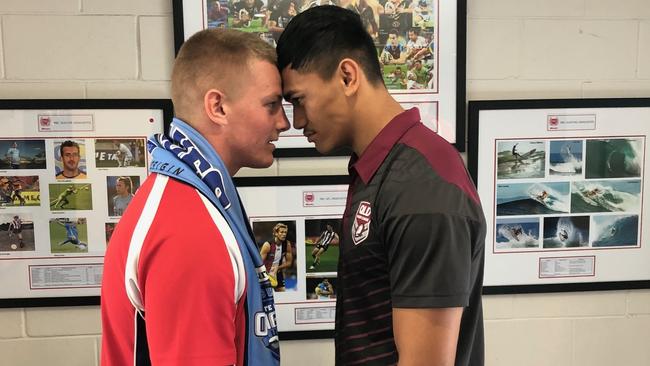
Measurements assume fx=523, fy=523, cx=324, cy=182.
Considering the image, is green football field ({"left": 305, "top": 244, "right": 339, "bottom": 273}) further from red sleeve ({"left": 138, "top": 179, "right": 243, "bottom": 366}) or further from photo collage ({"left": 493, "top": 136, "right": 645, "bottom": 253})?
red sleeve ({"left": 138, "top": 179, "right": 243, "bottom": 366})

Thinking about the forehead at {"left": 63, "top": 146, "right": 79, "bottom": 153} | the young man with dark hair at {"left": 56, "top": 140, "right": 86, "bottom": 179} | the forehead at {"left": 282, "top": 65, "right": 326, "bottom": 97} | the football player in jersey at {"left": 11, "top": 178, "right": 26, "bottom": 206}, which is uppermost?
the forehead at {"left": 282, "top": 65, "right": 326, "bottom": 97}

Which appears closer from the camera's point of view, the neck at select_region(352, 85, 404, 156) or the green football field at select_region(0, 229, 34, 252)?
the neck at select_region(352, 85, 404, 156)

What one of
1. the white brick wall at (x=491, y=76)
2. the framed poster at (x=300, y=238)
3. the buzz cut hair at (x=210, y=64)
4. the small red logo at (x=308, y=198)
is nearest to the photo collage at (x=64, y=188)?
the white brick wall at (x=491, y=76)

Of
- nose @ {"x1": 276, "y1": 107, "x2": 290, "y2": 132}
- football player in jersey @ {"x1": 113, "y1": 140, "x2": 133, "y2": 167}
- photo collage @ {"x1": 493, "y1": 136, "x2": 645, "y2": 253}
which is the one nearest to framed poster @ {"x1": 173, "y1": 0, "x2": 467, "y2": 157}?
photo collage @ {"x1": 493, "y1": 136, "x2": 645, "y2": 253}

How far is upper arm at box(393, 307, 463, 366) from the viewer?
0.79m

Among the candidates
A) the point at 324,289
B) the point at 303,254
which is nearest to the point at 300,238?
the point at 303,254

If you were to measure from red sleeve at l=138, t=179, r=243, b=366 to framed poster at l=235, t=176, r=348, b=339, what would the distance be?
0.69 meters

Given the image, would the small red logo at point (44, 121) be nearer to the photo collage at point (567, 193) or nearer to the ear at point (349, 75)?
the ear at point (349, 75)

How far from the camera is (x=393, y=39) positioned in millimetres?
1431

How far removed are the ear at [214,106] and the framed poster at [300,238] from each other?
0.54 meters

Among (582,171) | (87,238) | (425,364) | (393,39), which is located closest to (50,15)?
(87,238)

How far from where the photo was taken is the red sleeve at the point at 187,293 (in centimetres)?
70

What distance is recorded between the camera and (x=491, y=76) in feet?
4.86

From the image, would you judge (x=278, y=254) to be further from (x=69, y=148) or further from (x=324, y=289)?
(x=69, y=148)
